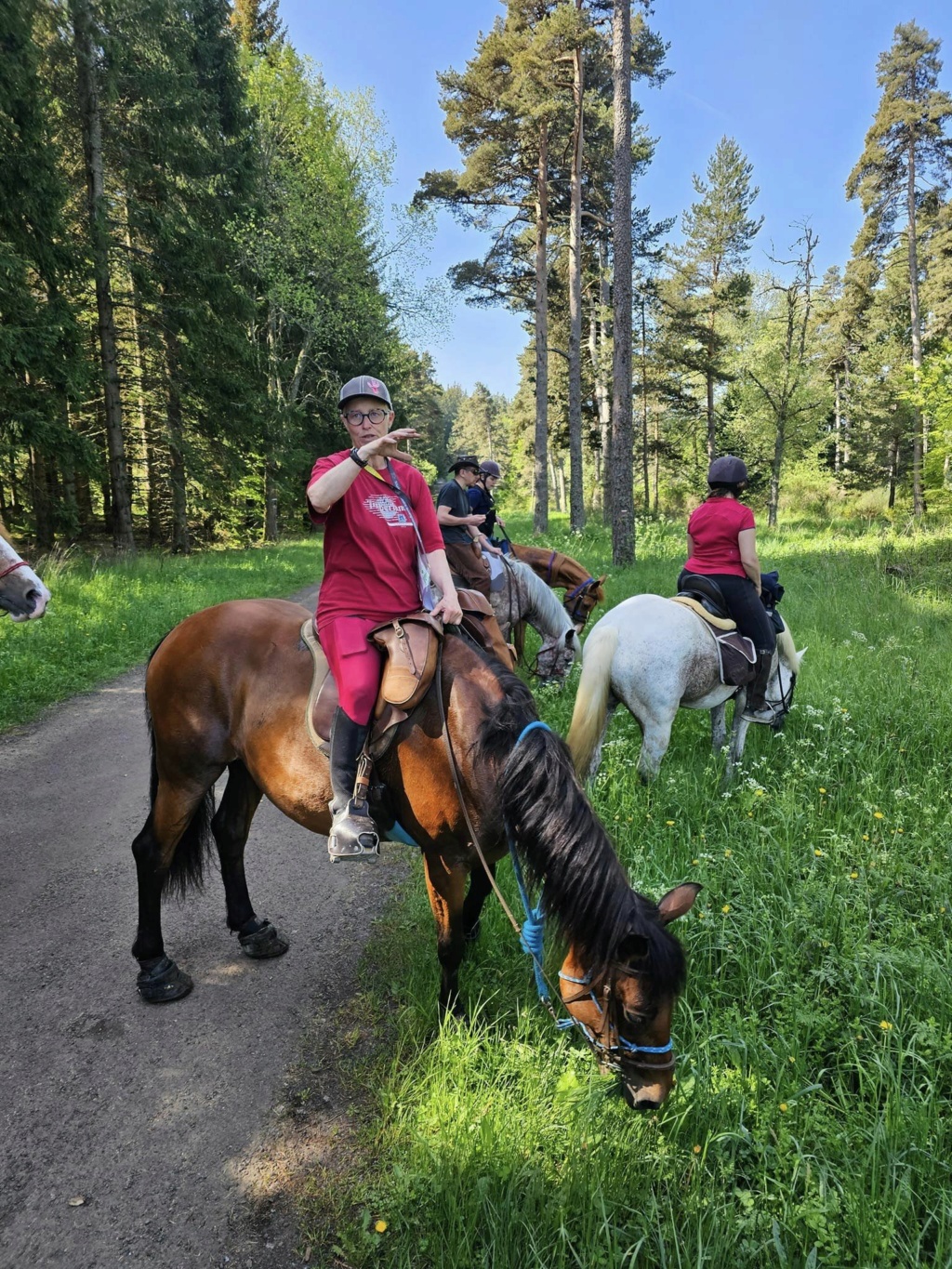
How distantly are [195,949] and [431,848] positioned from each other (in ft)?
5.58

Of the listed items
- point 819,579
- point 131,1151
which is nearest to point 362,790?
point 131,1151

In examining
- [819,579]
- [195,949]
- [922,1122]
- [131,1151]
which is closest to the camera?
[922,1122]

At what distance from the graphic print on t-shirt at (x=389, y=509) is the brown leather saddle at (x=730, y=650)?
277 centimetres

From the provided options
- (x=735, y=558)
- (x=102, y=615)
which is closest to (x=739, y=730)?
(x=735, y=558)

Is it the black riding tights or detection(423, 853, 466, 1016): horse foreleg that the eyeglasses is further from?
the black riding tights

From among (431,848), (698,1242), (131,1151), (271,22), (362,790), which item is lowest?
(131,1151)

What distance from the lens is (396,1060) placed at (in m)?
2.48

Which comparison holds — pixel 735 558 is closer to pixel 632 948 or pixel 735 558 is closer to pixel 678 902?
pixel 678 902

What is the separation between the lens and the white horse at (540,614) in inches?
259

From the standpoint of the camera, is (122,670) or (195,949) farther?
(122,670)

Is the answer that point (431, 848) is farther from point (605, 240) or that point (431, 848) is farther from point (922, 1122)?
point (605, 240)

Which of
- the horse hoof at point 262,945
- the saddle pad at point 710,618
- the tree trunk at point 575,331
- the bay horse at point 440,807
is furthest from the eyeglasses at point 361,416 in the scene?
the tree trunk at point 575,331

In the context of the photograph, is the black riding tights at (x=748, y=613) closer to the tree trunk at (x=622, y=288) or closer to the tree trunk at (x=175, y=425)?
the tree trunk at (x=622, y=288)

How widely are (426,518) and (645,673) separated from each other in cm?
229
